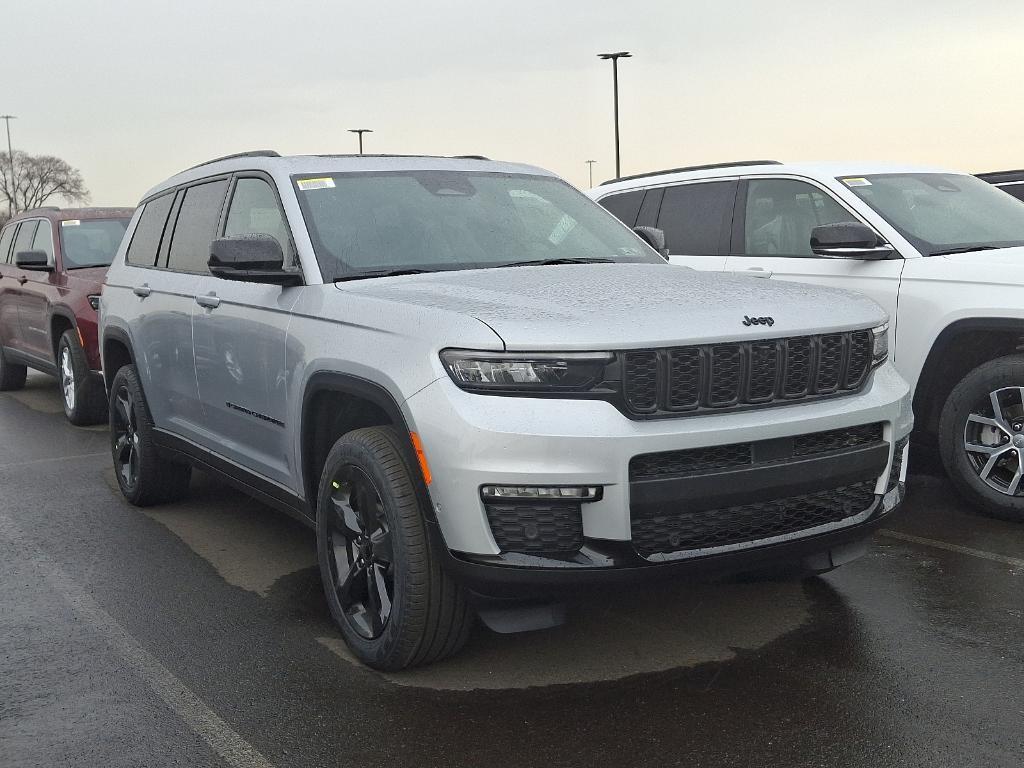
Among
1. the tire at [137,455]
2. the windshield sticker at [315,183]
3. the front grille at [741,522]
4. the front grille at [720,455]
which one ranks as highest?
the windshield sticker at [315,183]

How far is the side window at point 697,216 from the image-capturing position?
24.3 feet

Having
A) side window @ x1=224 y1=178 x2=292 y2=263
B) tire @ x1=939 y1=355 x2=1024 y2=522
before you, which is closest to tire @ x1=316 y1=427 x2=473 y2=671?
side window @ x1=224 y1=178 x2=292 y2=263

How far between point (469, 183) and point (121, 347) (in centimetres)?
271

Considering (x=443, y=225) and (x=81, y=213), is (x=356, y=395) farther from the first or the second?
(x=81, y=213)

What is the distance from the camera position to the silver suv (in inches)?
134

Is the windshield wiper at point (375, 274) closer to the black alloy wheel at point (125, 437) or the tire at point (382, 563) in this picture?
the tire at point (382, 563)

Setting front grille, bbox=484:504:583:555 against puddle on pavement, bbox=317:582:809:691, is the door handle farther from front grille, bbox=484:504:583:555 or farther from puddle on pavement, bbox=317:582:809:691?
front grille, bbox=484:504:583:555

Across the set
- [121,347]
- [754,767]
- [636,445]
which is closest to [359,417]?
[636,445]

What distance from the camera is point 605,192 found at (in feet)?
27.6

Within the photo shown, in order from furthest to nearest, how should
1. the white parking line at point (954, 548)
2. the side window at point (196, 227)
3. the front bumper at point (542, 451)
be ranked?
1. the side window at point (196, 227)
2. the white parking line at point (954, 548)
3. the front bumper at point (542, 451)

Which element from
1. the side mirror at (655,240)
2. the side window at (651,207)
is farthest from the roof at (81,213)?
the side mirror at (655,240)

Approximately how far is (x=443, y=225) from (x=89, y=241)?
21.7ft

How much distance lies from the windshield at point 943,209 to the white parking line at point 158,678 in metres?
4.46

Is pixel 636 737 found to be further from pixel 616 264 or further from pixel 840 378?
→ pixel 616 264
